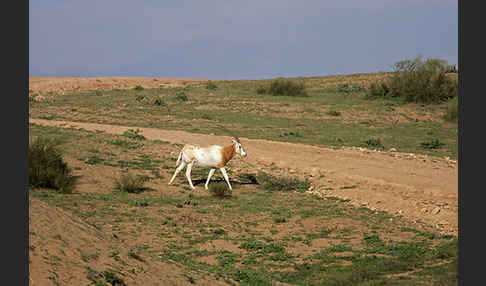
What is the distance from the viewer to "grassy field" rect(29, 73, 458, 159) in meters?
28.4

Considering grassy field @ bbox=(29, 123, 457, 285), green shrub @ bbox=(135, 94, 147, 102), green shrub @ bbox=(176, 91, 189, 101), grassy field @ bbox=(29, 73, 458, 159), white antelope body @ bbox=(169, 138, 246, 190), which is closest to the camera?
grassy field @ bbox=(29, 123, 457, 285)

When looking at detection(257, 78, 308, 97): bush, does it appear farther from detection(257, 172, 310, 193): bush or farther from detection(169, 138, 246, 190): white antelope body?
detection(169, 138, 246, 190): white antelope body

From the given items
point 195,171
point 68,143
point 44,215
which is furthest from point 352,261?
point 68,143

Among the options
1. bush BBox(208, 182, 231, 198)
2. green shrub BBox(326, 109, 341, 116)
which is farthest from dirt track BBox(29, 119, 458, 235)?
green shrub BBox(326, 109, 341, 116)

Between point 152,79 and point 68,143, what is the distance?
1384 inches

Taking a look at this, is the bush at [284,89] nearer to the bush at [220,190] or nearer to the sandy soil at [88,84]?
the sandy soil at [88,84]

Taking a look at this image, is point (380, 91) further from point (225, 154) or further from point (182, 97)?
point (225, 154)

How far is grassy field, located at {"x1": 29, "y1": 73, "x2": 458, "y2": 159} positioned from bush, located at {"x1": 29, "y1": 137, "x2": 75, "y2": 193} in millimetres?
11688

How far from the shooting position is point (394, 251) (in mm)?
12828

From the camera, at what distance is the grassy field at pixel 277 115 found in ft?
93.3

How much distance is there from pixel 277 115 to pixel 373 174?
1582 cm

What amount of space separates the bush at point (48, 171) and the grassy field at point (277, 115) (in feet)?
38.3

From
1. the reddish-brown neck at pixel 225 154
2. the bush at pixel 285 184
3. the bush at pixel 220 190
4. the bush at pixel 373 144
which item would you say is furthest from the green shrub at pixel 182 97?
the bush at pixel 220 190

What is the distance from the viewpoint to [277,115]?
35125mm
